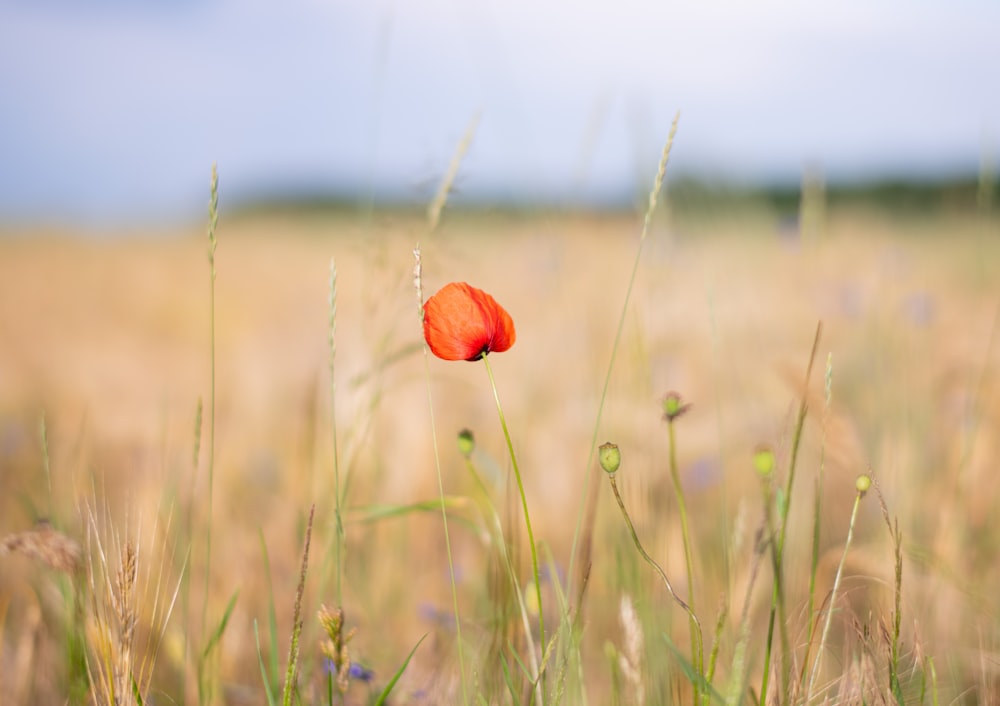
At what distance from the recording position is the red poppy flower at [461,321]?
0.58 meters

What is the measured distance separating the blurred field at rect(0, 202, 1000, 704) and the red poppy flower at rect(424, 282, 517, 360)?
24 centimetres

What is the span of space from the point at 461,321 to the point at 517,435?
113cm

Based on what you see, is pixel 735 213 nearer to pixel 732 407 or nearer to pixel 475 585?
pixel 732 407

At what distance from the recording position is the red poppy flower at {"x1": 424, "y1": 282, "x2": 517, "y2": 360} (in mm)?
578

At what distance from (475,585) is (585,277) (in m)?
3.19

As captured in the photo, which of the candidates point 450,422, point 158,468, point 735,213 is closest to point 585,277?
point 735,213

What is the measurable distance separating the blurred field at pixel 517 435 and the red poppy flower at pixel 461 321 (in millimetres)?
244

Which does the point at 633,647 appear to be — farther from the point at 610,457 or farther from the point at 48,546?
the point at 48,546

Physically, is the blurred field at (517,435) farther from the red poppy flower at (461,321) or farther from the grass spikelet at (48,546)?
the red poppy flower at (461,321)

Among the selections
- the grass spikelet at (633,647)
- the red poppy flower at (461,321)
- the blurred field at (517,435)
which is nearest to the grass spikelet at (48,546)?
the blurred field at (517,435)

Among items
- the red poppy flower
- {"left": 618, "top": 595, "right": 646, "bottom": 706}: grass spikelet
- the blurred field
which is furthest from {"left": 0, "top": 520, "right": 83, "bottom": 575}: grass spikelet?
{"left": 618, "top": 595, "right": 646, "bottom": 706}: grass spikelet

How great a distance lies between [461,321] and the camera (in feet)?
1.92

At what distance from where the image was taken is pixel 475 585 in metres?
1.23

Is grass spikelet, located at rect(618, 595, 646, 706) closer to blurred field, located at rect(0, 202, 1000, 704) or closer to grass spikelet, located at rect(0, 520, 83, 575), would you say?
blurred field, located at rect(0, 202, 1000, 704)
